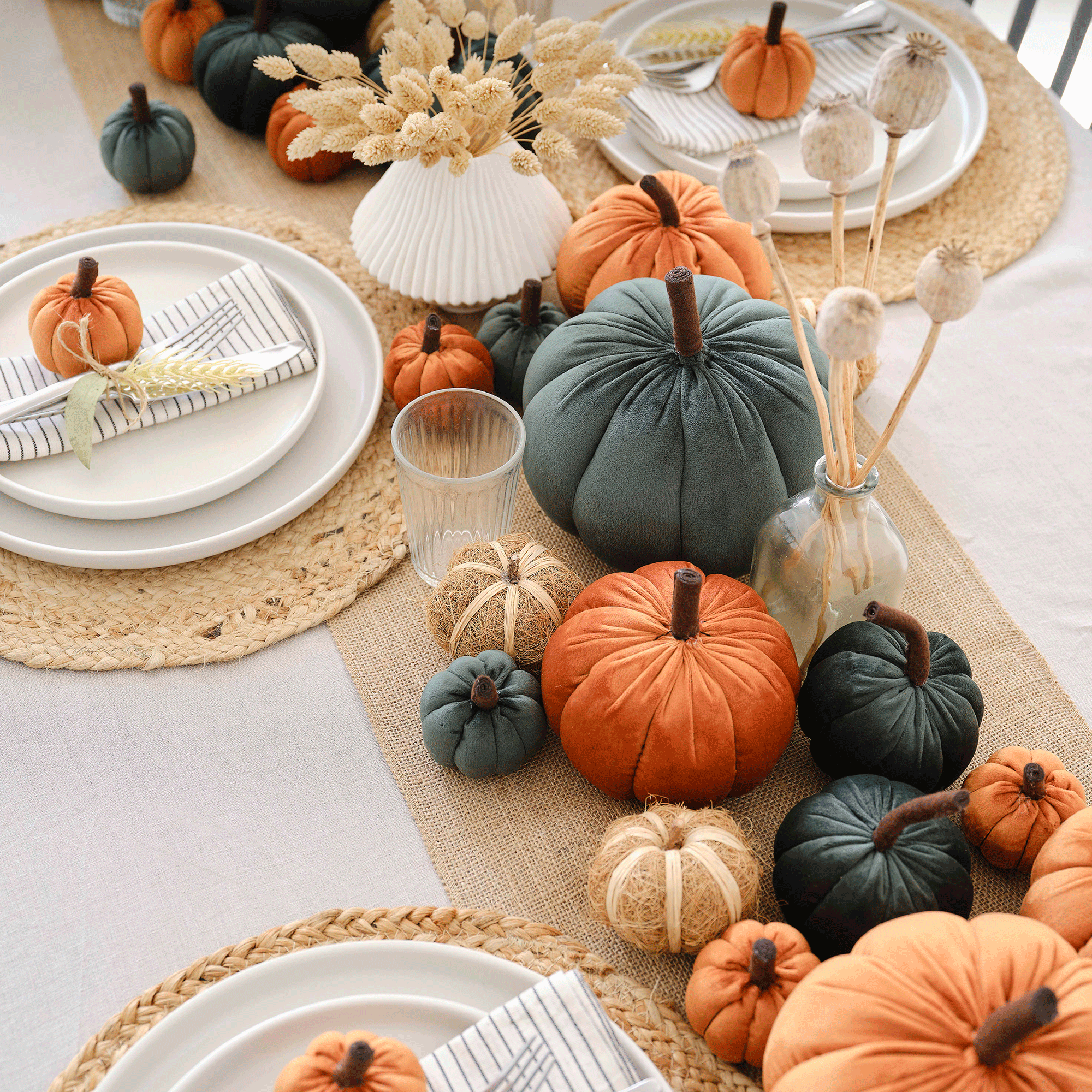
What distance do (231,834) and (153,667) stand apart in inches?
8.2

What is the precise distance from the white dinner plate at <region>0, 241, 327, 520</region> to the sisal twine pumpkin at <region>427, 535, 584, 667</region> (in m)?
0.30

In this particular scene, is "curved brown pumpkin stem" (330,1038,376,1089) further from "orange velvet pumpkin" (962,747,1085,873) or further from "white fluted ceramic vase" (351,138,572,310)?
"white fluted ceramic vase" (351,138,572,310)

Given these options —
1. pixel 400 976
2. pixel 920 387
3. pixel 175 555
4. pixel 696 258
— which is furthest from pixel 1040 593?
pixel 175 555

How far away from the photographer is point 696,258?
47.9 inches

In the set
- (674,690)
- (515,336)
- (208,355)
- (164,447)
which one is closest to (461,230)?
(515,336)

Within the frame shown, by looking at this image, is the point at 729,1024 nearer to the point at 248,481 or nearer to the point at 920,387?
the point at 248,481

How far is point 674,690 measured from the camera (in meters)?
0.87

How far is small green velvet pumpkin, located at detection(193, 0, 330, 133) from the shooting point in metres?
1.56

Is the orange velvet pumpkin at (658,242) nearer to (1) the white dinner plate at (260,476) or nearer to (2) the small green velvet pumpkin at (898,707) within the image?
(1) the white dinner plate at (260,476)

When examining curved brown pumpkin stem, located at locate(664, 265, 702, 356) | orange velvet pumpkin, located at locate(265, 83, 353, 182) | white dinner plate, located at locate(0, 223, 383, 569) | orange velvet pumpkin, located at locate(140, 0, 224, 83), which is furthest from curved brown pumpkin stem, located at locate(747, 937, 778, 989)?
orange velvet pumpkin, located at locate(140, 0, 224, 83)

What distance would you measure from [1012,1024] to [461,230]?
40.6 inches

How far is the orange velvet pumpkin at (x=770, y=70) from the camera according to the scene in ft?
4.89

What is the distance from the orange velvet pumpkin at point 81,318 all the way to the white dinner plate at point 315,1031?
0.75m

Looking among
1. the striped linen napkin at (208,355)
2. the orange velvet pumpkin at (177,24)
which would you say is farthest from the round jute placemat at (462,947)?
the orange velvet pumpkin at (177,24)
